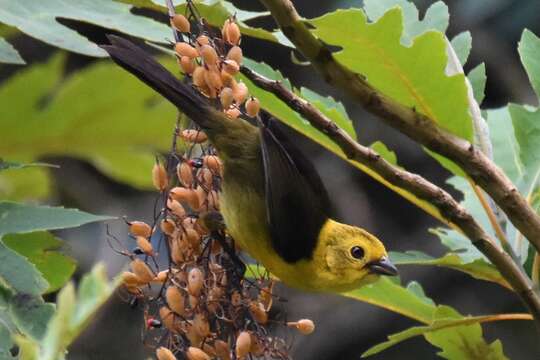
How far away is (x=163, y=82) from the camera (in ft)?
8.64

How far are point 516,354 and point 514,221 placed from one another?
4414mm

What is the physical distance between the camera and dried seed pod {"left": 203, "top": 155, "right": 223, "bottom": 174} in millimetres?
2494

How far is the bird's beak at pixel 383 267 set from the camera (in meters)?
2.86

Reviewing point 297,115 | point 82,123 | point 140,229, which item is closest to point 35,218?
point 140,229

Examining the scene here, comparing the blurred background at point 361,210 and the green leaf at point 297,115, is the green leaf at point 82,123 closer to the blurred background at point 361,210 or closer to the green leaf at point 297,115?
the green leaf at point 297,115

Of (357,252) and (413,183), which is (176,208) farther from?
(357,252)

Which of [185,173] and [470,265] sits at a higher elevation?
[185,173]

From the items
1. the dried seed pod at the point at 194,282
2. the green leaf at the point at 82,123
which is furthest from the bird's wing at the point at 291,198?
the green leaf at the point at 82,123

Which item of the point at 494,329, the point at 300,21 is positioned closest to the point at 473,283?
the point at 494,329

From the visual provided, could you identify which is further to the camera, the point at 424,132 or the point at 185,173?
the point at 185,173

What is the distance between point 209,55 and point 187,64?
7cm

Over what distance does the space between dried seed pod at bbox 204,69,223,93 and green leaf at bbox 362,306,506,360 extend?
2.16 ft

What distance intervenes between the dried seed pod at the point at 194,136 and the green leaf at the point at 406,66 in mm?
453

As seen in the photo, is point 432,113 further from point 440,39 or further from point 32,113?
point 32,113
